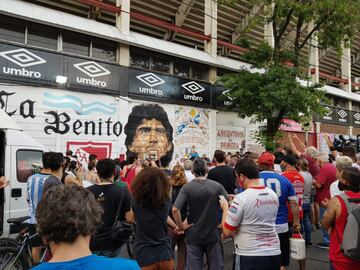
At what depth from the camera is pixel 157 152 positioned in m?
15.4

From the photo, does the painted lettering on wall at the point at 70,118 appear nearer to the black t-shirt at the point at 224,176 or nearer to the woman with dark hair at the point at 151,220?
the black t-shirt at the point at 224,176

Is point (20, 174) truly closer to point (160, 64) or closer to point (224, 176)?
point (224, 176)

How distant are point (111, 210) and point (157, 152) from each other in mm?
11677

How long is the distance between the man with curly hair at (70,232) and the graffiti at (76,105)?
1145 centimetres

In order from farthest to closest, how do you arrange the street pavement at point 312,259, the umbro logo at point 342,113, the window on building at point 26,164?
the umbro logo at point 342,113 → the window on building at point 26,164 → the street pavement at point 312,259

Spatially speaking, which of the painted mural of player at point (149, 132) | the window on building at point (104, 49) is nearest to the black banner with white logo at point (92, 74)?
the window on building at point (104, 49)

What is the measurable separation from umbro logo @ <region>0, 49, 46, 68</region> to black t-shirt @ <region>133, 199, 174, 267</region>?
9477 mm

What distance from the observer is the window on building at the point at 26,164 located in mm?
6781

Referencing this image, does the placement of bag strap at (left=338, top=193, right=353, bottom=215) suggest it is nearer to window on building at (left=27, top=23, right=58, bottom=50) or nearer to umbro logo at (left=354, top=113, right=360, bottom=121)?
window on building at (left=27, top=23, right=58, bottom=50)

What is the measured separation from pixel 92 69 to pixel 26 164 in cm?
726

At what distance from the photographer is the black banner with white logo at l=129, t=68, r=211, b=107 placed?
14.8m

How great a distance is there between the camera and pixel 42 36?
1262 centimetres

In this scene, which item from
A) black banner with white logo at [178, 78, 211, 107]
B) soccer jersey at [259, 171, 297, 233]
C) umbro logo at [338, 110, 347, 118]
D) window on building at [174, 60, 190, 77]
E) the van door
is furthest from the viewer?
umbro logo at [338, 110, 347, 118]

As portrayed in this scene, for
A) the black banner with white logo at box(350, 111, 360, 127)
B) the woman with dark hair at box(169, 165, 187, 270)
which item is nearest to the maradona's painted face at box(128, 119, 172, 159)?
the woman with dark hair at box(169, 165, 187, 270)
